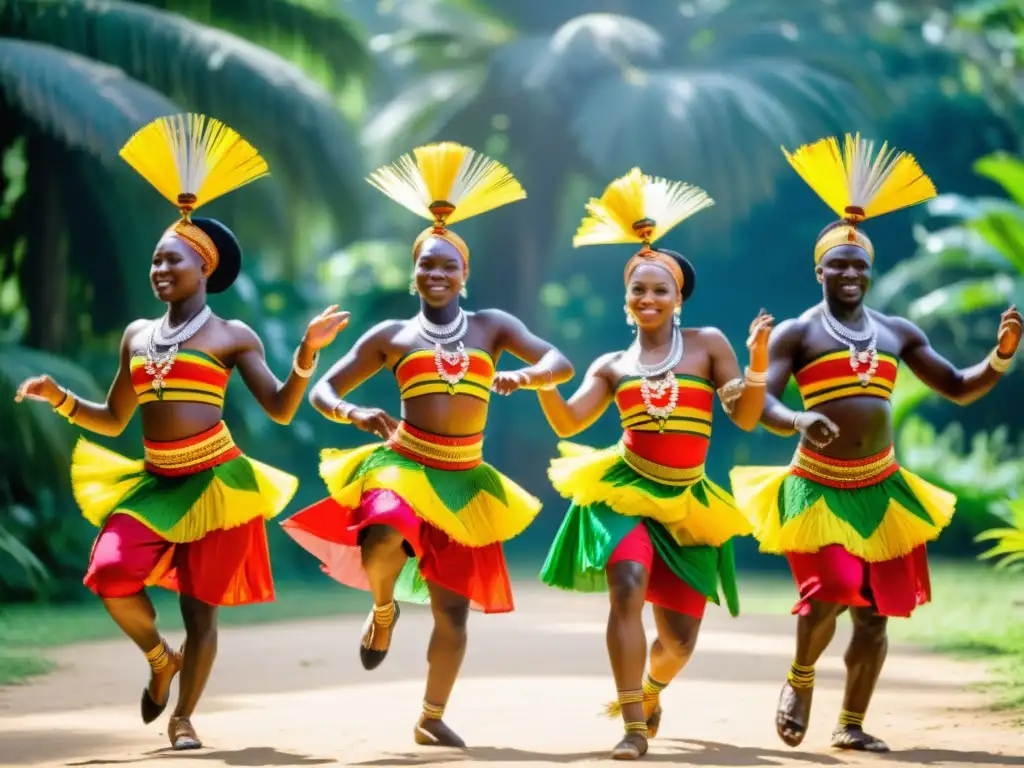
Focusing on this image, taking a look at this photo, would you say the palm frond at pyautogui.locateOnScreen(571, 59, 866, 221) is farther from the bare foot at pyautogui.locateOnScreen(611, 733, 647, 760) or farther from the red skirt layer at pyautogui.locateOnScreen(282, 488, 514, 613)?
the bare foot at pyautogui.locateOnScreen(611, 733, 647, 760)

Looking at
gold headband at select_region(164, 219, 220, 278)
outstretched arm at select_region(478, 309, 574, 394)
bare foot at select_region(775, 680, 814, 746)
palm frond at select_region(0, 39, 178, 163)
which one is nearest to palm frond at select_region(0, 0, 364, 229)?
palm frond at select_region(0, 39, 178, 163)

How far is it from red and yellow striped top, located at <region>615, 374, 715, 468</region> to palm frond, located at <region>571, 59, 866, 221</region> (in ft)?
56.5

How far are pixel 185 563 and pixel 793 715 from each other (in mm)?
2288

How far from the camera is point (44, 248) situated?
14.4 meters

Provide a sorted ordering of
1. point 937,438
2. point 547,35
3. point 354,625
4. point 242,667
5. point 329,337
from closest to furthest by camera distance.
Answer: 1. point 329,337
2. point 242,667
3. point 354,625
4. point 937,438
5. point 547,35

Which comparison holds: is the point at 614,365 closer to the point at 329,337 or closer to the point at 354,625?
the point at 329,337

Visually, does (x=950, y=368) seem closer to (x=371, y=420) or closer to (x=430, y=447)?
(x=430, y=447)

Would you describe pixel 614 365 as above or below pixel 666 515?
above

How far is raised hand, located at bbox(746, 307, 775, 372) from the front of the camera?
5781 mm

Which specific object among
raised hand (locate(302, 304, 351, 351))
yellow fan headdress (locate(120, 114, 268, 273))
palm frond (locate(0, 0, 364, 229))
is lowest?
raised hand (locate(302, 304, 351, 351))

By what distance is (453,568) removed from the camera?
6.14m

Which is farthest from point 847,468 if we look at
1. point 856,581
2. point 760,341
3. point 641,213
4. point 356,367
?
point 356,367

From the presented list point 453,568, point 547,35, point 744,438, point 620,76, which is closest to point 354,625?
point 453,568

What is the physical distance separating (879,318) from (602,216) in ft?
3.76
